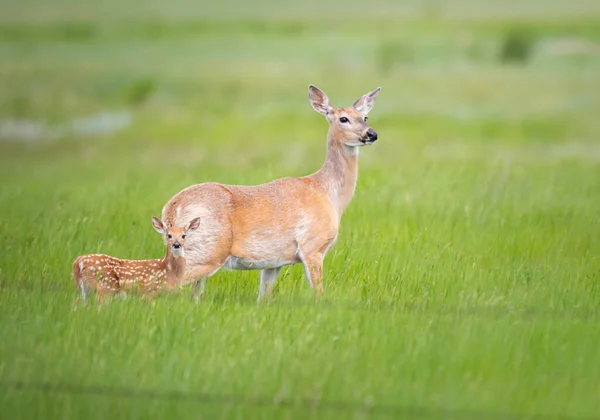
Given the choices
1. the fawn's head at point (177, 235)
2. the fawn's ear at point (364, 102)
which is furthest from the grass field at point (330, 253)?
the fawn's ear at point (364, 102)

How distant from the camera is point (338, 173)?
968cm

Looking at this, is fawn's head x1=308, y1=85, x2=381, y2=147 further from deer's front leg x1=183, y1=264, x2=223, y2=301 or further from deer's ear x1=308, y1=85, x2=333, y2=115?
deer's front leg x1=183, y1=264, x2=223, y2=301

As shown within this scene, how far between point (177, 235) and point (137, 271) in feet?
1.66

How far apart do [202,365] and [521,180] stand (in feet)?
28.8

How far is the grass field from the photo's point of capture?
285 inches

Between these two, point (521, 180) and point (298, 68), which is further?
point (298, 68)

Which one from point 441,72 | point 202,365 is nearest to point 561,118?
point 441,72

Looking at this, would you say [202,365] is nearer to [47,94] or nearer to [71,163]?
[71,163]

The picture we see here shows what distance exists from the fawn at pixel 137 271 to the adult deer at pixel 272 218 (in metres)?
0.09

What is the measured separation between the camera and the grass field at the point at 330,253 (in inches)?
285

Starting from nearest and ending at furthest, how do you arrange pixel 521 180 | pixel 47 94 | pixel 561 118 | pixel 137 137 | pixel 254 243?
pixel 254 243 → pixel 521 180 → pixel 137 137 → pixel 561 118 → pixel 47 94

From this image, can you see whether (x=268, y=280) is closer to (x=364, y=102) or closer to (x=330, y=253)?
(x=330, y=253)

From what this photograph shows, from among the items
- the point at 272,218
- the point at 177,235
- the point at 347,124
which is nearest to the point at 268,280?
the point at 272,218

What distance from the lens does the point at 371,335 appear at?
8156 millimetres
